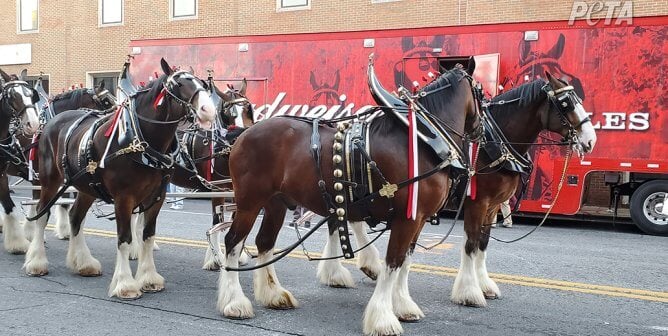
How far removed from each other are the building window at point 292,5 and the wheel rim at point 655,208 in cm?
1246

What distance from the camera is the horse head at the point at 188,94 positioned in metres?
5.94

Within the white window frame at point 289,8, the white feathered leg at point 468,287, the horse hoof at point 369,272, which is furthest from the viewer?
the white window frame at point 289,8

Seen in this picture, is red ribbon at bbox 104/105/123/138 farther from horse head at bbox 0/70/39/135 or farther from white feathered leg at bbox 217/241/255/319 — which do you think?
white feathered leg at bbox 217/241/255/319

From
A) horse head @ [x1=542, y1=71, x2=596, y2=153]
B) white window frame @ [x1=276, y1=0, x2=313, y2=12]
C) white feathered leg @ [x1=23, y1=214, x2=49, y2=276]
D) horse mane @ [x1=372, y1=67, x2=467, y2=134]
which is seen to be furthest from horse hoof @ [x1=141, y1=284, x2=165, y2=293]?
white window frame @ [x1=276, y1=0, x2=313, y2=12]

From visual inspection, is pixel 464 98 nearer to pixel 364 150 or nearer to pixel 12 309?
pixel 364 150

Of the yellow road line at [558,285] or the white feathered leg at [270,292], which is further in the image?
the yellow road line at [558,285]

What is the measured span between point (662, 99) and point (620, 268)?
15.8 ft

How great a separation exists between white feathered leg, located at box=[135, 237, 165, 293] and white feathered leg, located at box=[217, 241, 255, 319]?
1.13m

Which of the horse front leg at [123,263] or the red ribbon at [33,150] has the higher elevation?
the red ribbon at [33,150]

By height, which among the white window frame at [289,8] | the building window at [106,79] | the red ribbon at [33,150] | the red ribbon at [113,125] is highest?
the white window frame at [289,8]

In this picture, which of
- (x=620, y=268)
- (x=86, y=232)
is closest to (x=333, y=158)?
(x=620, y=268)

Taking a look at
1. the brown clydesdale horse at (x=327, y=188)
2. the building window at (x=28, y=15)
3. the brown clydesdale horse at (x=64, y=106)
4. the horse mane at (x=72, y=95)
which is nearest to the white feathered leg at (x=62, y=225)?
the brown clydesdale horse at (x=64, y=106)

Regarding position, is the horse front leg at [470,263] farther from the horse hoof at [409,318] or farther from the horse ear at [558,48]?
the horse ear at [558,48]

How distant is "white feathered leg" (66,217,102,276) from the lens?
7152 millimetres
